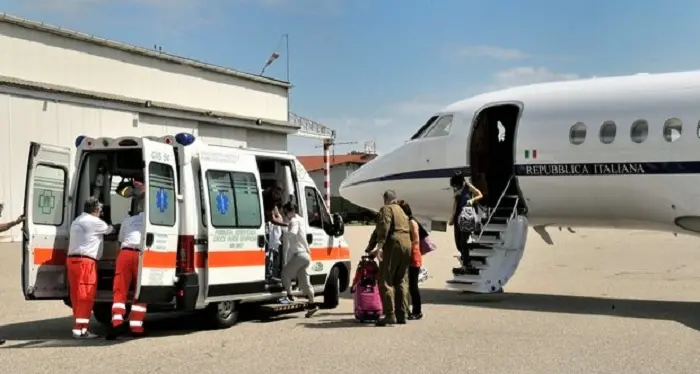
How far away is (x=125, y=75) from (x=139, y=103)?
1577mm

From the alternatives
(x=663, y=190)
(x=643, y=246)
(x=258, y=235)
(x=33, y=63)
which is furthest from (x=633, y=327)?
(x=33, y=63)

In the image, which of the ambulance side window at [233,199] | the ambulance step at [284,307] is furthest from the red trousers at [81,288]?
the ambulance step at [284,307]

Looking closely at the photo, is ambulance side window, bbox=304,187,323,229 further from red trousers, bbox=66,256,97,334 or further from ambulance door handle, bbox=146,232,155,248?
red trousers, bbox=66,256,97,334

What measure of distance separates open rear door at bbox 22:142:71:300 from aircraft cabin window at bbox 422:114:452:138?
7010mm

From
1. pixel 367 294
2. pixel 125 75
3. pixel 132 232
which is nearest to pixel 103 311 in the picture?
pixel 132 232

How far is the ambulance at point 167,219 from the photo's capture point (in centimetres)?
963

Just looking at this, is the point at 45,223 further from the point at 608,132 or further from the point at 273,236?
the point at 608,132

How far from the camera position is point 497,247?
45.5ft

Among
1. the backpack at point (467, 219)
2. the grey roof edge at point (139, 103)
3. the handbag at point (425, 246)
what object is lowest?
the handbag at point (425, 246)

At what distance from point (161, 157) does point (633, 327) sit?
6550 millimetres

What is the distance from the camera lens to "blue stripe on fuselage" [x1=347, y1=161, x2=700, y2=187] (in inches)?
485

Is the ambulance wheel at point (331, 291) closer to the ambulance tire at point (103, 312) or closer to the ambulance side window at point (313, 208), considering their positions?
the ambulance side window at point (313, 208)

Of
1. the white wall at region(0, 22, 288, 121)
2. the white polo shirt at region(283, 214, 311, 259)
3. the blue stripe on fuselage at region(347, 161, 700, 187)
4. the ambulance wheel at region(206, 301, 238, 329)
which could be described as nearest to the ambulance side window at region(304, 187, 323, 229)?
the white polo shirt at region(283, 214, 311, 259)

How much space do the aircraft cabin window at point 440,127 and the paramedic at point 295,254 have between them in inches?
170
